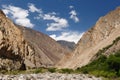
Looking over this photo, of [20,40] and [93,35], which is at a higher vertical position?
[93,35]

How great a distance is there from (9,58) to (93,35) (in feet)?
256

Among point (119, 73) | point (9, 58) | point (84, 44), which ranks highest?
point (84, 44)

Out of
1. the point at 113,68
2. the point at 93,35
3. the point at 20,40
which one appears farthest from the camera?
the point at 93,35

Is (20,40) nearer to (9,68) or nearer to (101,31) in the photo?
(9,68)

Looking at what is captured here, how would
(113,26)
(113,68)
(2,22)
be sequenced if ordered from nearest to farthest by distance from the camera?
(113,68)
(2,22)
(113,26)

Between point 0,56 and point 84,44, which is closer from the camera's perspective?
point 0,56

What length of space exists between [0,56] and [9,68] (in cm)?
174

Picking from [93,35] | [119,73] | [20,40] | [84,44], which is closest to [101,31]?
[93,35]

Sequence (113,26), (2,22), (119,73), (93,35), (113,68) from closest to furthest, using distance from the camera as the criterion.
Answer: (119,73) → (113,68) → (2,22) → (113,26) → (93,35)

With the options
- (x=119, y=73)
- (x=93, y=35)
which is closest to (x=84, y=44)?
(x=93, y=35)

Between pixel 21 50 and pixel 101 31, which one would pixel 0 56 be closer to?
pixel 21 50

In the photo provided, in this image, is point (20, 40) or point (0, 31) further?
point (20, 40)

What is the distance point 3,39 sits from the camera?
45188 mm

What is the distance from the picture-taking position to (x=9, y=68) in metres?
42.7
